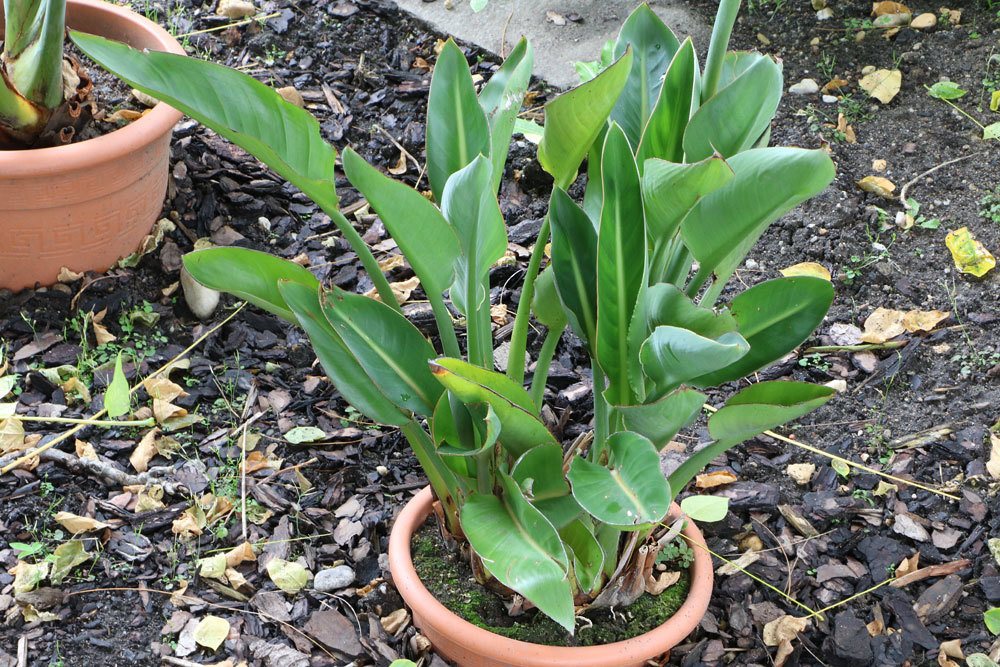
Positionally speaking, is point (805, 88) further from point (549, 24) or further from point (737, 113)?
point (737, 113)

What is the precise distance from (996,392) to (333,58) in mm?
2047

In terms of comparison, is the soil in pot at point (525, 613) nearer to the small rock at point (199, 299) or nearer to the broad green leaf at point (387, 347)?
the broad green leaf at point (387, 347)

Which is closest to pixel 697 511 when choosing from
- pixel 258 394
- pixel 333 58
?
pixel 258 394

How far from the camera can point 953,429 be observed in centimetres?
196

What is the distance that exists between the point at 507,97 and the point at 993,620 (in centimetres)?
117

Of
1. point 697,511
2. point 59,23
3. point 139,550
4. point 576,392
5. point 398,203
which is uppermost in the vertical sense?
point 398,203

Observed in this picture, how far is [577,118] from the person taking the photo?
3.99 ft

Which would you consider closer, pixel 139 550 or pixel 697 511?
pixel 697 511

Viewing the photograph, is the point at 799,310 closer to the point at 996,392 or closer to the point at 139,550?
the point at 996,392

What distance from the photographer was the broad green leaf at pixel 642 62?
1.39 meters

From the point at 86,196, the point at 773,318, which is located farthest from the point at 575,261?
the point at 86,196

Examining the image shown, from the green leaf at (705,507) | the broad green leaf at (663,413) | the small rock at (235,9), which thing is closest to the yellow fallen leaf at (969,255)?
the green leaf at (705,507)

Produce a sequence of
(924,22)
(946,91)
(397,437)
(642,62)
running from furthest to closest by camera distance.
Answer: (924,22)
(946,91)
(397,437)
(642,62)

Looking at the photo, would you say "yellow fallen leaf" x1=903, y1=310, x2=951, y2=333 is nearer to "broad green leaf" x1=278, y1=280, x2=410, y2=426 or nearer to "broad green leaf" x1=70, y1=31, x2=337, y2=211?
"broad green leaf" x1=278, y1=280, x2=410, y2=426
